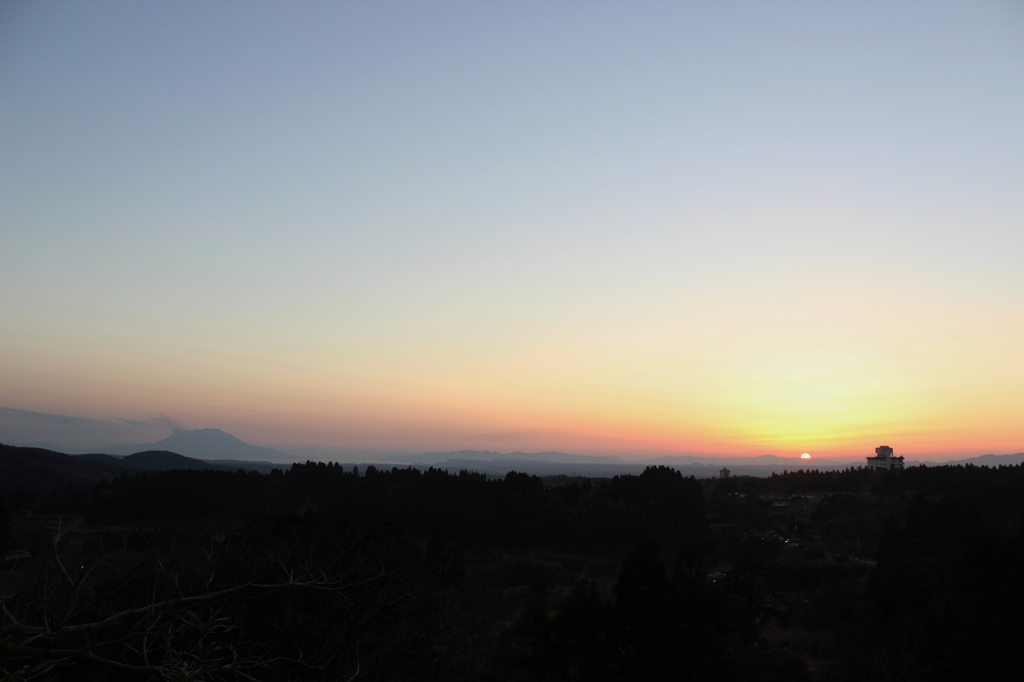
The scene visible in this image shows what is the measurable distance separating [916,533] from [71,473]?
85.9m

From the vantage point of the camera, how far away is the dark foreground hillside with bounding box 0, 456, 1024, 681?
7.01m

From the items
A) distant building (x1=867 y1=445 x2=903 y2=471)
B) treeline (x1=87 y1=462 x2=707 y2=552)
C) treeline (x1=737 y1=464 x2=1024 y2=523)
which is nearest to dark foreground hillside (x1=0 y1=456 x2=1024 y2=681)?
treeline (x1=87 y1=462 x2=707 y2=552)

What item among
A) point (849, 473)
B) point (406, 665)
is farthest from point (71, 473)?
point (849, 473)

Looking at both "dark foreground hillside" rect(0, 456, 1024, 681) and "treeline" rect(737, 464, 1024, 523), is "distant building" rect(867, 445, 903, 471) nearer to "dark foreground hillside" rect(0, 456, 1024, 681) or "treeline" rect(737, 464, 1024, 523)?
Result: "treeline" rect(737, 464, 1024, 523)

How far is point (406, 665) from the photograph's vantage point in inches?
615

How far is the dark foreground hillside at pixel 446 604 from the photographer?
7012mm

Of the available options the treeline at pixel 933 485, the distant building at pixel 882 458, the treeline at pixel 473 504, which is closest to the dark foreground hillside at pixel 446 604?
the treeline at pixel 473 504

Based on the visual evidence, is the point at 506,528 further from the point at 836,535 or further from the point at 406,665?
the point at 406,665

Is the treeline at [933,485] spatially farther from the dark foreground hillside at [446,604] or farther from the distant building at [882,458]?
the distant building at [882,458]

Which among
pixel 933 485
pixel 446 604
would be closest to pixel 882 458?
pixel 933 485

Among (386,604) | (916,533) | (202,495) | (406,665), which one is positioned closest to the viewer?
(386,604)

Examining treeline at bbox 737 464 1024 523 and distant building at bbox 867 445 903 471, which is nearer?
treeline at bbox 737 464 1024 523

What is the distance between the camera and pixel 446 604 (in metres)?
19.5

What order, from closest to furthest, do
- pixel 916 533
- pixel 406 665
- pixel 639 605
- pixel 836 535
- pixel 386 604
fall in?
pixel 386 604, pixel 406 665, pixel 639 605, pixel 916 533, pixel 836 535
